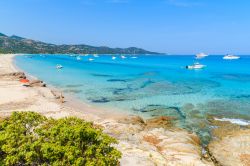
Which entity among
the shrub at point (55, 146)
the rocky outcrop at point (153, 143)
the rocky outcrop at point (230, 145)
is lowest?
the rocky outcrop at point (230, 145)

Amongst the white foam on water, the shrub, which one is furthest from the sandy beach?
the shrub

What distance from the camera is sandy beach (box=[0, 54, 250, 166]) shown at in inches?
702

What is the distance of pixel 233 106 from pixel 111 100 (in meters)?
17.3

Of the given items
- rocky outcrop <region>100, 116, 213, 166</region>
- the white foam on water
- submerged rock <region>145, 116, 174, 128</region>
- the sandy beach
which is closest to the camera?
rocky outcrop <region>100, 116, 213, 166</region>

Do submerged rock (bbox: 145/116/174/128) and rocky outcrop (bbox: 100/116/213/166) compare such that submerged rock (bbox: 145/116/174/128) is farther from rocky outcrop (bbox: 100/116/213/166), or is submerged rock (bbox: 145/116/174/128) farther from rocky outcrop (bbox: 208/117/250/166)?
rocky outcrop (bbox: 208/117/250/166)

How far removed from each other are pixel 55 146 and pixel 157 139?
40.5 feet

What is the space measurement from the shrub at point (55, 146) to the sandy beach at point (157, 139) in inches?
201

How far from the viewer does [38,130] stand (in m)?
12.2

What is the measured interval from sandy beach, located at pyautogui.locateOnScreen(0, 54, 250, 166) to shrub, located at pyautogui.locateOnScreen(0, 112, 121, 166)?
5095 mm

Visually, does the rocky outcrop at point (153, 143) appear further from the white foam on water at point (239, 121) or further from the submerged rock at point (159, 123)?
the white foam on water at point (239, 121)

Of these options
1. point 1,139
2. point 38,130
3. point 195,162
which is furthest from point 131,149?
point 1,139

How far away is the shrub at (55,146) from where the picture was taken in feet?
35.2

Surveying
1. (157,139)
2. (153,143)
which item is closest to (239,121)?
(157,139)

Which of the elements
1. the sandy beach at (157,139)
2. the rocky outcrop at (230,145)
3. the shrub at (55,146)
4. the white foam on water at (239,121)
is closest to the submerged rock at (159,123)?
the sandy beach at (157,139)
